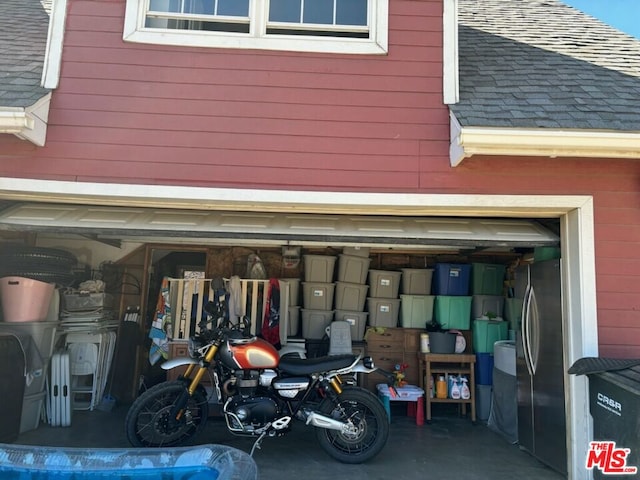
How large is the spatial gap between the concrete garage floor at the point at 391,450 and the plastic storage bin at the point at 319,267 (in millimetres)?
1819

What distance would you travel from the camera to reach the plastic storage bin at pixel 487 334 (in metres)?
5.97

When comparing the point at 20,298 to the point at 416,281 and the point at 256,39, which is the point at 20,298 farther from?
the point at 416,281

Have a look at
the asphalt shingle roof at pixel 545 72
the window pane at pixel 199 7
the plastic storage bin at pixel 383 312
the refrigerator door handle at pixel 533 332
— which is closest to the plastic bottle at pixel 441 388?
the plastic storage bin at pixel 383 312

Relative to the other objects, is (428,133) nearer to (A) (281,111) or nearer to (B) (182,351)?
(A) (281,111)

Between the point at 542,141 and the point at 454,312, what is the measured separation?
3067 millimetres

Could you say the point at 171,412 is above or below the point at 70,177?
below

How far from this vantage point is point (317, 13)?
418cm

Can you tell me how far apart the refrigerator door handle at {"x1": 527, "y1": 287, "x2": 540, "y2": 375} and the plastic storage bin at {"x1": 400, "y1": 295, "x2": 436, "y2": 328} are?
1817 millimetres

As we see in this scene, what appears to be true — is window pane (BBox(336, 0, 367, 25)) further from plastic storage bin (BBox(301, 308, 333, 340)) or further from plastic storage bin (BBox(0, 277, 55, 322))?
plastic storage bin (BBox(0, 277, 55, 322))

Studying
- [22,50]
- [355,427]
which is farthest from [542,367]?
[22,50]

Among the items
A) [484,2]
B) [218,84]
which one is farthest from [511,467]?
[484,2]

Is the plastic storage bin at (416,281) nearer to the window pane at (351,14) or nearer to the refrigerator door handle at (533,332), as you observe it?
the refrigerator door handle at (533,332)

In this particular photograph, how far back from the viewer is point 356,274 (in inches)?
245

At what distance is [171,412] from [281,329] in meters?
2.04
